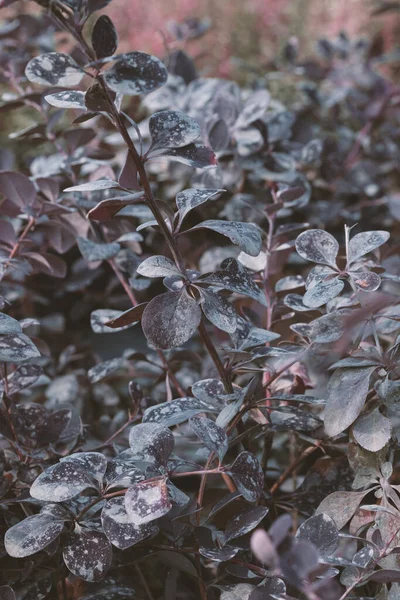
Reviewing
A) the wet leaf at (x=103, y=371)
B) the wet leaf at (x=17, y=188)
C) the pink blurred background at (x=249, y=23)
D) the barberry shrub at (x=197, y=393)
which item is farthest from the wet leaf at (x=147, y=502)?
the pink blurred background at (x=249, y=23)

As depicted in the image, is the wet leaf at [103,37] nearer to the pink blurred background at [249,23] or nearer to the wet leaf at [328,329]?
the wet leaf at [328,329]

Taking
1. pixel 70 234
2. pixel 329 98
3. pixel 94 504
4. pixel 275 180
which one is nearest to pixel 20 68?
pixel 70 234

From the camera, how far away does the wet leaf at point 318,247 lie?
73 cm

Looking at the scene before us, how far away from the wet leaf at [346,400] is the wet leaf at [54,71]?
15.8 inches

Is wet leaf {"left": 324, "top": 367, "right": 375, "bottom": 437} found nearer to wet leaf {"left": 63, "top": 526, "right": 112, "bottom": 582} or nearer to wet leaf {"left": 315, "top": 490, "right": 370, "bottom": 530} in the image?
wet leaf {"left": 315, "top": 490, "right": 370, "bottom": 530}

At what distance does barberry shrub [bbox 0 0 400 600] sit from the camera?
612 mm

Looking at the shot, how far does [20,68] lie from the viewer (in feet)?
4.46

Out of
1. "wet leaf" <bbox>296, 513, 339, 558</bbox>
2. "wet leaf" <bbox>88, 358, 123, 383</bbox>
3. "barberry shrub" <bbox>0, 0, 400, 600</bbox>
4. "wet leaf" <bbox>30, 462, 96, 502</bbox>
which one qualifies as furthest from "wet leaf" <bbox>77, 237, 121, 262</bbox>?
"wet leaf" <bbox>296, 513, 339, 558</bbox>

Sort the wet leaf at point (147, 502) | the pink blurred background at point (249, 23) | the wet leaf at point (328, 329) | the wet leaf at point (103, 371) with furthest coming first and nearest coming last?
the pink blurred background at point (249, 23), the wet leaf at point (103, 371), the wet leaf at point (328, 329), the wet leaf at point (147, 502)

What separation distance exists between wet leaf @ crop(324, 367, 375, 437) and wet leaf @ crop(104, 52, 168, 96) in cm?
35

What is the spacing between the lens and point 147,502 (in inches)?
23.1

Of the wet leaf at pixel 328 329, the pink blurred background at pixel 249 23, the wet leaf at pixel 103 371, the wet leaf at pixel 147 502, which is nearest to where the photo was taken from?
the wet leaf at pixel 147 502

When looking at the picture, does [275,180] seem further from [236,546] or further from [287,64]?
[287,64]

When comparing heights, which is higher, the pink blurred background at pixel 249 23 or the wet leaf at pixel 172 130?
the wet leaf at pixel 172 130
